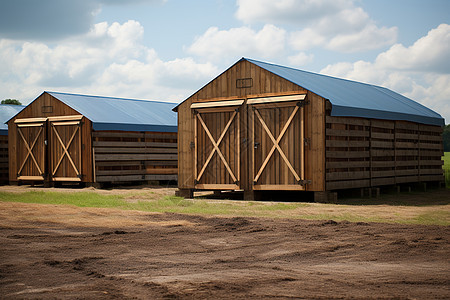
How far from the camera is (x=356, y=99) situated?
61.1 ft

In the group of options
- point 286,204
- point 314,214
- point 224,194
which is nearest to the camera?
point 314,214

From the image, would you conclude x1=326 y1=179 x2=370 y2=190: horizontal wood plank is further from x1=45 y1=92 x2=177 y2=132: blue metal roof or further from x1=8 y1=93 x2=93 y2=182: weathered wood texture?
x1=8 y1=93 x2=93 y2=182: weathered wood texture

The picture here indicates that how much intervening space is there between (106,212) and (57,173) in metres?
11.9

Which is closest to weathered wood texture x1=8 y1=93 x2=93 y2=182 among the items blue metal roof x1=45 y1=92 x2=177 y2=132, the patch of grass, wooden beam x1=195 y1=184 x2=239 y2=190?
blue metal roof x1=45 y1=92 x2=177 y2=132

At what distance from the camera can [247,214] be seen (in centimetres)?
1344

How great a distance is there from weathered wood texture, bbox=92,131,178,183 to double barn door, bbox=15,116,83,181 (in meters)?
0.86

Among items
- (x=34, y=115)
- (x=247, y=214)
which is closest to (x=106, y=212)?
(x=247, y=214)

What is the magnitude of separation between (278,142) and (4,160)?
53.6ft

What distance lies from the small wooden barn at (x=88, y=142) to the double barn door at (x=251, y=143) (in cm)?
662

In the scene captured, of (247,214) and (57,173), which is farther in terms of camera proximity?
(57,173)

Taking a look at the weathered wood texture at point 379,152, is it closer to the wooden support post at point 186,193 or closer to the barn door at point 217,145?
the barn door at point 217,145

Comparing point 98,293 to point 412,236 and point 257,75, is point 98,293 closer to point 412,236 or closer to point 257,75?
point 412,236

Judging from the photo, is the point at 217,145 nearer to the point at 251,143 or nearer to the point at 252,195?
the point at 251,143

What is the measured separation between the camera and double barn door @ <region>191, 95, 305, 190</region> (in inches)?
660
